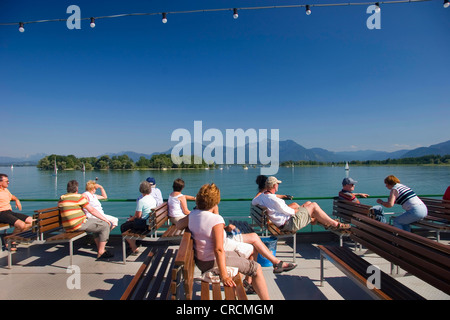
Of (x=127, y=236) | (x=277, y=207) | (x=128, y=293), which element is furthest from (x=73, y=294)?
(x=277, y=207)

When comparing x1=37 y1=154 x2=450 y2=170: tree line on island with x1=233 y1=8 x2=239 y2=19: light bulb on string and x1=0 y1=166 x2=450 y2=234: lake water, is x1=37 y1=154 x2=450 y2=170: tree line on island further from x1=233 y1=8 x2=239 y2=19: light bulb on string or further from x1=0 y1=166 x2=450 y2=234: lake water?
x1=233 y1=8 x2=239 y2=19: light bulb on string

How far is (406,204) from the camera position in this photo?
420cm

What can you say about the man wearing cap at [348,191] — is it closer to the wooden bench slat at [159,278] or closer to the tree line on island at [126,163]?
the wooden bench slat at [159,278]

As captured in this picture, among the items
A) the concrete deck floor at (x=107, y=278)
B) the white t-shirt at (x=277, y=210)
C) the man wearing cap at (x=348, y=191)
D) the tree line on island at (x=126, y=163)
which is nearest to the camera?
the concrete deck floor at (x=107, y=278)

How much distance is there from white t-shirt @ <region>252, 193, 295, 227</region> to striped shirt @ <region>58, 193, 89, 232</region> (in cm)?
287

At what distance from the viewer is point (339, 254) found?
3010 millimetres

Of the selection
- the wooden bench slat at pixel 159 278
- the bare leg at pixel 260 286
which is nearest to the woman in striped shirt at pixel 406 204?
the bare leg at pixel 260 286

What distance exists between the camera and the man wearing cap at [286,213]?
3979 millimetres

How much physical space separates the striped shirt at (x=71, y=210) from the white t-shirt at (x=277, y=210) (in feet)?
9.41

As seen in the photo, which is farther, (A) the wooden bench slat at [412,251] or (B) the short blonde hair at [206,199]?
(B) the short blonde hair at [206,199]

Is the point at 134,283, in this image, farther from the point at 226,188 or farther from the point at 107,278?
the point at 226,188

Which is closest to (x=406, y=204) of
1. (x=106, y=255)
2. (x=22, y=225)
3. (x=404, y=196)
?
(x=404, y=196)

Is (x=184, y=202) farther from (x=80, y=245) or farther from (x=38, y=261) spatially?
(x=38, y=261)
